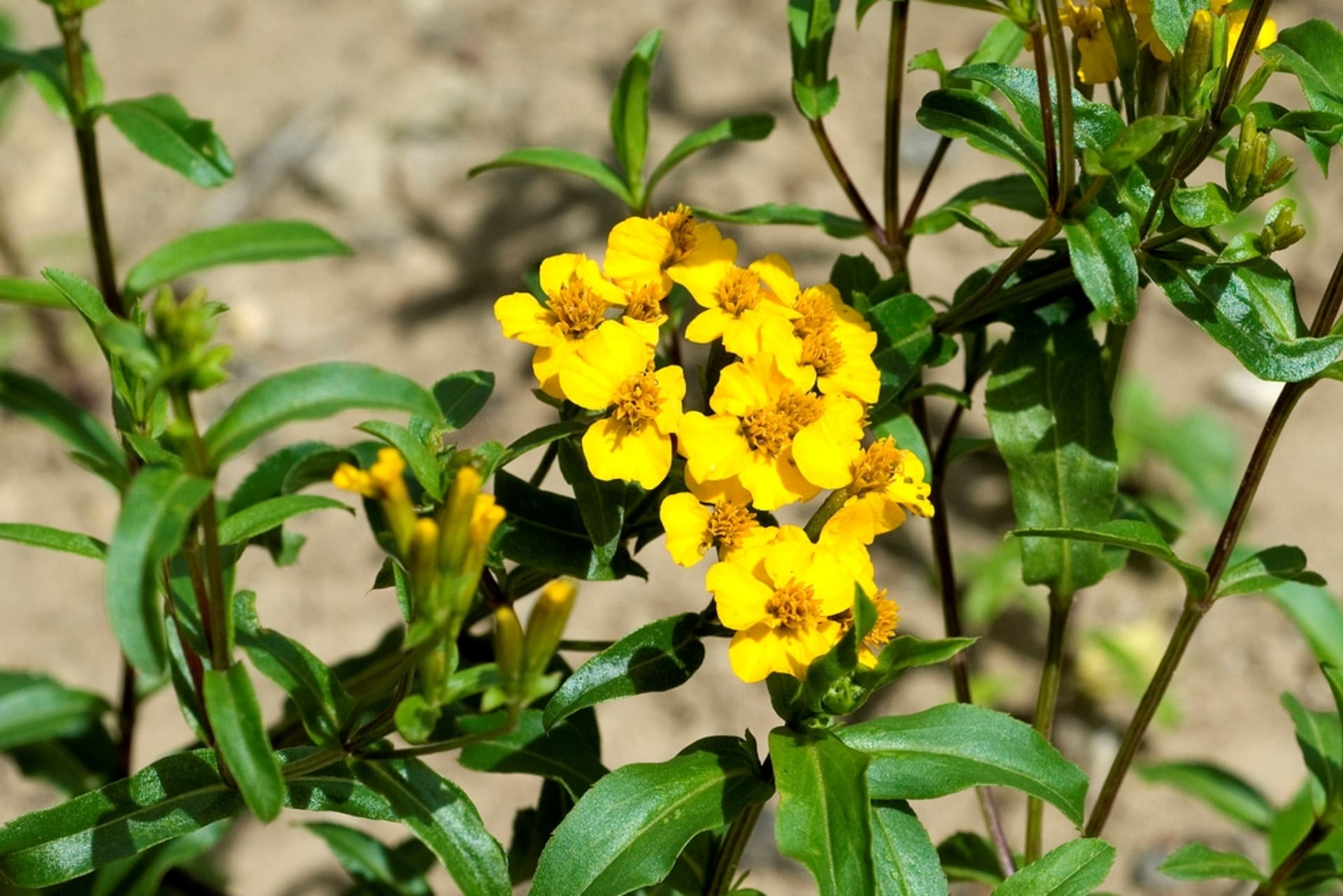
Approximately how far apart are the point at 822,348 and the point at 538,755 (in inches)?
23.1

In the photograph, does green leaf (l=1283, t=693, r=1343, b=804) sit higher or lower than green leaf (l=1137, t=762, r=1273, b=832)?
higher

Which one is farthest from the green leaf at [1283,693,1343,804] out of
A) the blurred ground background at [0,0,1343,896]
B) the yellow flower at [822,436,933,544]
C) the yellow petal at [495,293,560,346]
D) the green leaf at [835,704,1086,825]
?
the blurred ground background at [0,0,1343,896]

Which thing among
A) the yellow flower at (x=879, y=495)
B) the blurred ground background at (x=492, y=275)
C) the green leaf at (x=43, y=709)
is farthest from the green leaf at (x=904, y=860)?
the blurred ground background at (x=492, y=275)

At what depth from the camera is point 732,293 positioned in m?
1.44

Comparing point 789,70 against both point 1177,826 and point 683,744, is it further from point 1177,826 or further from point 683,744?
point 1177,826

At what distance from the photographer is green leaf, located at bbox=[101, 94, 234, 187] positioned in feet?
6.08

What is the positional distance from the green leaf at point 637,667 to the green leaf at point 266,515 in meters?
0.28

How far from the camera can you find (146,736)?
3.70m

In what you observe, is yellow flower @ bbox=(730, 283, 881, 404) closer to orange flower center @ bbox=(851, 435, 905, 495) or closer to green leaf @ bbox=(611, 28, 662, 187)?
orange flower center @ bbox=(851, 435, 905, 495)

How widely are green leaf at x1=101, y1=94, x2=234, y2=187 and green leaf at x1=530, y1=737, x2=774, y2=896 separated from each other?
39.1 inches

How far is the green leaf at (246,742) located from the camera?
1163 millimetres

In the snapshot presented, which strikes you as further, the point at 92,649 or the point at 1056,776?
the point at 92,649

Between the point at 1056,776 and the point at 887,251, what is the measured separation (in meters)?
0.71

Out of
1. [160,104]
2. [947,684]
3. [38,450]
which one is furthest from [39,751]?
[947,684]
